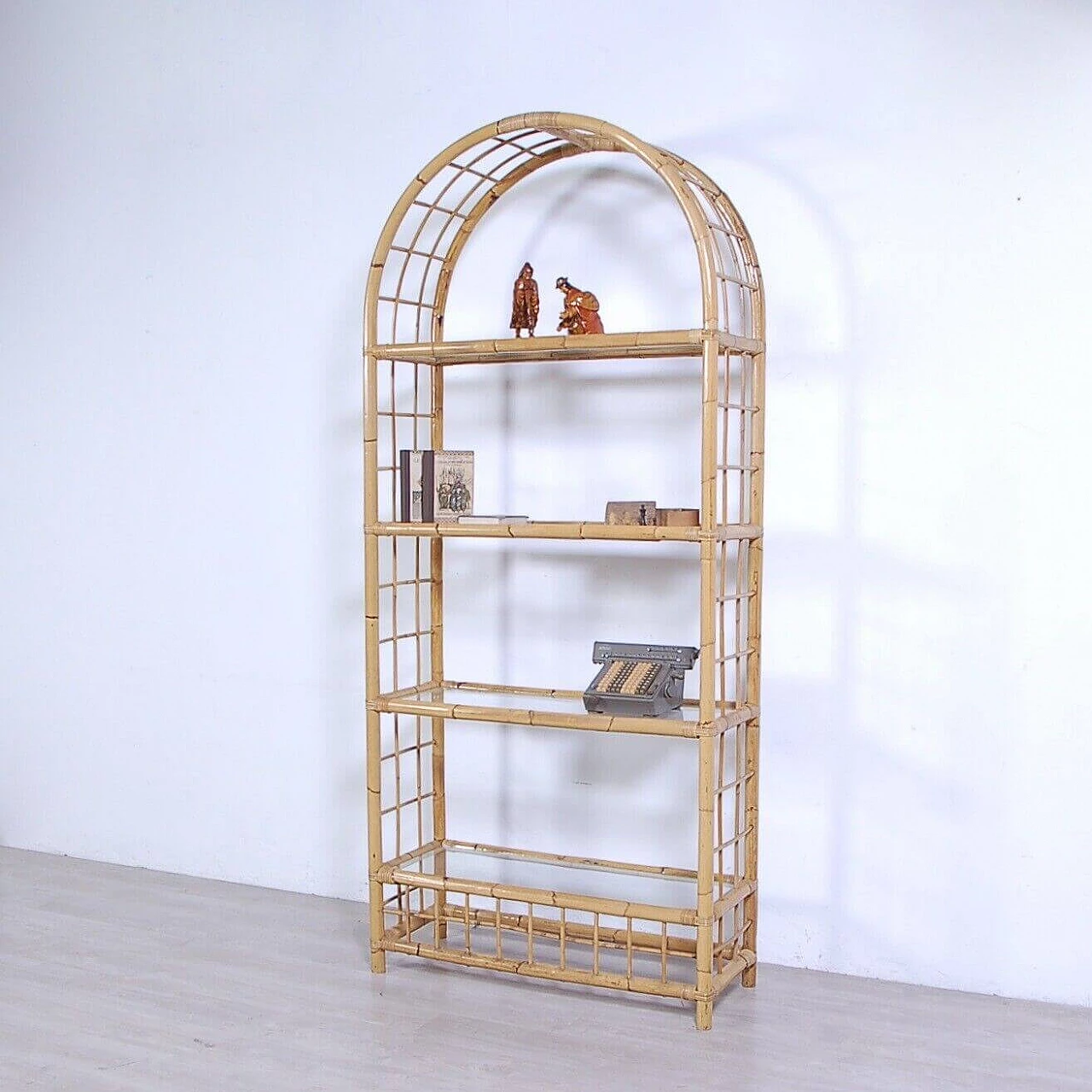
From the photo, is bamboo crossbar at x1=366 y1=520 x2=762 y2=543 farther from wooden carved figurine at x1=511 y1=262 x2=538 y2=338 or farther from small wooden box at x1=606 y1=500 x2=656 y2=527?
wooden carved figurine at x1=511 y1=262 x2=538 y2=338

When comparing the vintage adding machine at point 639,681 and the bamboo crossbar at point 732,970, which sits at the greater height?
the vintage adding machine at point 639,681

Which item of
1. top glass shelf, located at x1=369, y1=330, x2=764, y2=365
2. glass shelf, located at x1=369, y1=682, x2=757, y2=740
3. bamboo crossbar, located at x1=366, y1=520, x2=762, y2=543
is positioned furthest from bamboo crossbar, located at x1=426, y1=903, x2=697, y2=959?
top glass shelf, located at x1=369, y1=330, x2=764, y2=365

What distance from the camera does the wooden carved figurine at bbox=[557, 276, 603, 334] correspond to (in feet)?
10.7

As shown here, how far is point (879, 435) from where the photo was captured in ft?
10.8

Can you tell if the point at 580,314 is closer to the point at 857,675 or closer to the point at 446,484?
the point at 446,484

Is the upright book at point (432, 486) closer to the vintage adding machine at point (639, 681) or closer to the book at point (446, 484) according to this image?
the book at point (446, 484)

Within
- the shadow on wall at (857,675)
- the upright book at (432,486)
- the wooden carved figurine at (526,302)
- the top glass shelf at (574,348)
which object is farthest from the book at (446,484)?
the shadow on wall at (857,675)

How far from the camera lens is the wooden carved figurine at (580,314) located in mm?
3256

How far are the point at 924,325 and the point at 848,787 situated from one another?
1.18 meters

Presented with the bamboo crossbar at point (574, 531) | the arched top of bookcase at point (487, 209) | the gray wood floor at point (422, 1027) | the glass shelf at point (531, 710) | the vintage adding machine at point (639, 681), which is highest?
the arched top of bookcase at point (487, 209)

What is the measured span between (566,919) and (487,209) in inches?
77.8

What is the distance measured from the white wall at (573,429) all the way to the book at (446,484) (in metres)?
0.34

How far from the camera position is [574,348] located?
124 inches

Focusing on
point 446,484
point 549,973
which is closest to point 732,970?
point 549,973
